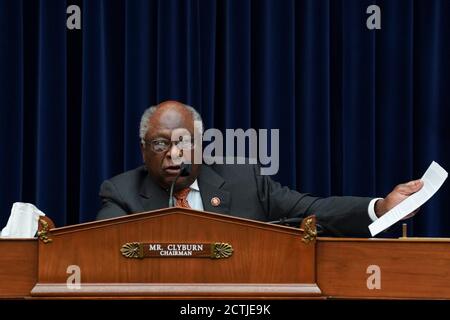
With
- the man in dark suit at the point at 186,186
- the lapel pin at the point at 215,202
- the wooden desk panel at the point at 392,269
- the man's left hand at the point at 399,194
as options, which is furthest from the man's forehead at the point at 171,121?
the wooden desk panel at the point at 392,269

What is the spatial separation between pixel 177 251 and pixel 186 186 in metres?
1.01

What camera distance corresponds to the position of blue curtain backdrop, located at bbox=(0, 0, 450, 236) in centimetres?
361

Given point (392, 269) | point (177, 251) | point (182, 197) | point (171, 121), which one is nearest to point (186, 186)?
point (182, 197)

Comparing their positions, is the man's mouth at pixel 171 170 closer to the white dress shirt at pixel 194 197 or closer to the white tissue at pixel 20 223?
the white dress shirt at pixel 194 197

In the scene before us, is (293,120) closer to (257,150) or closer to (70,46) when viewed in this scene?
(257,150)

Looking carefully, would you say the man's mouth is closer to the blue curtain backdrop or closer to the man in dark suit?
the man in dark suit

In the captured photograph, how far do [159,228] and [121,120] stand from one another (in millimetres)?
1757

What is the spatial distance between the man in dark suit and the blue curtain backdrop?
24.3 inches

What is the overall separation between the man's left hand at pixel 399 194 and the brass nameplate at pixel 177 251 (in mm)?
572

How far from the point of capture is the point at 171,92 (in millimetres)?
3607

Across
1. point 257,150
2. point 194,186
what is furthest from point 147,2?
point 194,186

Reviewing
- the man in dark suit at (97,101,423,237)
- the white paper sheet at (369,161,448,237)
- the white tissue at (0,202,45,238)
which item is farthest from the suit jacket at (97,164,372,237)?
the white paper sheet at (369,161,448,237)

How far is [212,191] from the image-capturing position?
2.96 metres

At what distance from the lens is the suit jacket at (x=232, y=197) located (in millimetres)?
2779
